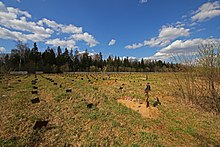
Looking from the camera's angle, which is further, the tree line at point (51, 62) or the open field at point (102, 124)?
the tree line at point (51, 62)

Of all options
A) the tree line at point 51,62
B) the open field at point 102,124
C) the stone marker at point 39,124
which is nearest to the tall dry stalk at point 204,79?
the open field at point 102,124

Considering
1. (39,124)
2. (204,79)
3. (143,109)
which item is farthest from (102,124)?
(204,79)

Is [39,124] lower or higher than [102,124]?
higher

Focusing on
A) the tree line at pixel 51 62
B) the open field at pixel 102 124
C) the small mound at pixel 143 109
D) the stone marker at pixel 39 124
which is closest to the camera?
the open field at pixel 102 124

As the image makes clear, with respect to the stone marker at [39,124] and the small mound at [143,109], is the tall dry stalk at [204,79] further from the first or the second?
the stone marker at [39,124]

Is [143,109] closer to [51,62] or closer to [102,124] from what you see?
[102,124]

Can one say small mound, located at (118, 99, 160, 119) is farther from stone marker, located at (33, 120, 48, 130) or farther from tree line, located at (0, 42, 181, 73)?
tree line, located at (0, 42, 181, 73)

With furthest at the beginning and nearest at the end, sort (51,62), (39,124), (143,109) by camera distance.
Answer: (51,62), (143,109), (39,124)

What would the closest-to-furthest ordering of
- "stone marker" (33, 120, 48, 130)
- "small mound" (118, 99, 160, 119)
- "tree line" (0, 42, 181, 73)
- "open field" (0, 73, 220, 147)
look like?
"open field" (0, 73, 220, 147) → "stone marker" (33, 120, 48, 130) → "small mound" (118, 99, 160, 119) → "tree line" (0, 42, 181, 73)

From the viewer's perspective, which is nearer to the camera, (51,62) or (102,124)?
(102,124)

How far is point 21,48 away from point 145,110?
49144 millimetres

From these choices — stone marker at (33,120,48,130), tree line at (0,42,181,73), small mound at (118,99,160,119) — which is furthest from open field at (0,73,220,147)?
tree line at (0,42,181,73)

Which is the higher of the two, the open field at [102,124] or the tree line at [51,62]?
the tree line at [51,62]

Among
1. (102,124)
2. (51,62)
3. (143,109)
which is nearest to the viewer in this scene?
(102,124)
